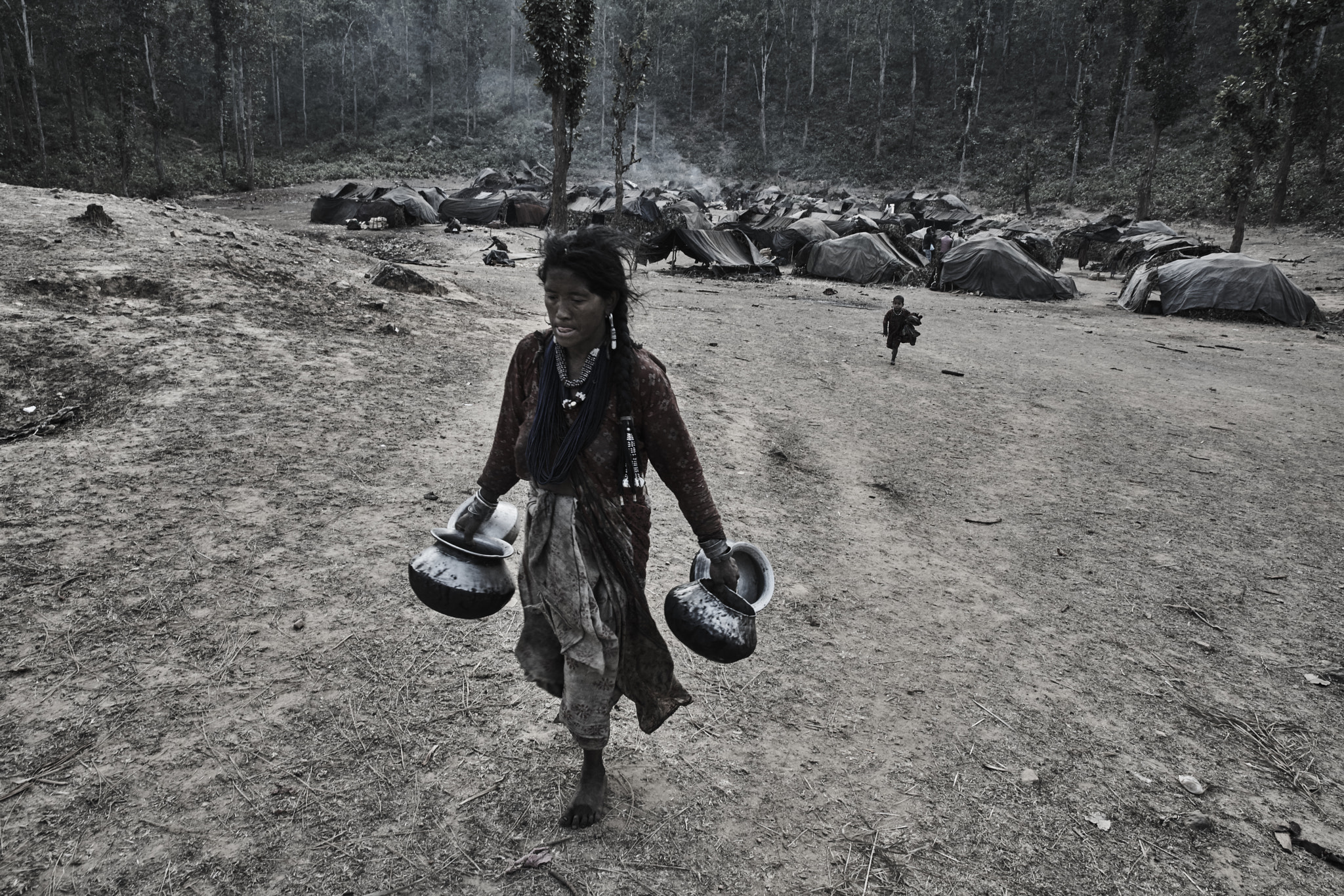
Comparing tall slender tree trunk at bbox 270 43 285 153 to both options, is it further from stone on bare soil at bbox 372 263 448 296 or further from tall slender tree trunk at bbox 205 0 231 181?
stone on bare soil at bbox 372 263 448 296

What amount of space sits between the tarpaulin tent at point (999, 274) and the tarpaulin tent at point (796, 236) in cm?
467

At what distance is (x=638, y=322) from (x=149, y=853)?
29.4ft

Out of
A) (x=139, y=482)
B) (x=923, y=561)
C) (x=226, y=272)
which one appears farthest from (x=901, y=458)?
(x=226, y=272)

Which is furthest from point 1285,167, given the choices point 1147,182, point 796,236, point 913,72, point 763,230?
point 913,72

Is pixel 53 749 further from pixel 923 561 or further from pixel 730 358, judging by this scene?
pixel 730 358

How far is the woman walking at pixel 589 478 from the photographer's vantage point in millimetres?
1743

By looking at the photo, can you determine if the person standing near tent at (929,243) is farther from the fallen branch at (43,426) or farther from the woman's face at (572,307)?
the woman's face at (572,307)

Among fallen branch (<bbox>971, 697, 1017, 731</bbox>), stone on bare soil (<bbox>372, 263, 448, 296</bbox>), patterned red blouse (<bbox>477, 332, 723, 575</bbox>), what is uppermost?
stone on bare soil (<bbox>372, 263, 448, 296</bbox>)

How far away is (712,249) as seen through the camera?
19.0m

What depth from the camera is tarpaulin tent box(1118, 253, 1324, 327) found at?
535 inches

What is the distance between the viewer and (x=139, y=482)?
373 cm

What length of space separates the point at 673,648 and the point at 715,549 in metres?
1.30

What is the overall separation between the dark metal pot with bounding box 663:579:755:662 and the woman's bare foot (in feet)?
1.73

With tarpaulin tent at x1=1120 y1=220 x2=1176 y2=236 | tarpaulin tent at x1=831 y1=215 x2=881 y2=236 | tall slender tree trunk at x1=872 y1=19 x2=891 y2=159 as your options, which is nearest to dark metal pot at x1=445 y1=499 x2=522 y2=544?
tarpaulin tent at x1=831 y1=215 x2=881 y2=236
